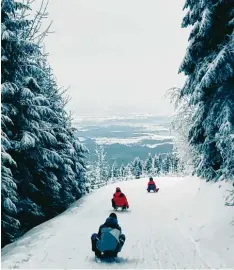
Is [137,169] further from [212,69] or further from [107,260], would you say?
[107,260]

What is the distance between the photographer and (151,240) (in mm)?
11906

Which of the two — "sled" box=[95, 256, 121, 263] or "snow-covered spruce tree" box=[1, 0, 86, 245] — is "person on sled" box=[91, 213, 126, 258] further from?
"snow-covered spruce tree" box=[1, 0, 86, 245]

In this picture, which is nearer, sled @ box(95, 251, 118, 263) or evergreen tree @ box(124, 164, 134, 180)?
sled @ box(95, 251, 118, 263)

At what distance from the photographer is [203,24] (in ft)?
43.3

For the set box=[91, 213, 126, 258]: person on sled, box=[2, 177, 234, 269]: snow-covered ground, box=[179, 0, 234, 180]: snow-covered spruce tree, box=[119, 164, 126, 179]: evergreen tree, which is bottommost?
box=[119, 164, 126, 179]: evergreen tree

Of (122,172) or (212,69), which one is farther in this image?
(122,172)

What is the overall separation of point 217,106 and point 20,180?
9083mm

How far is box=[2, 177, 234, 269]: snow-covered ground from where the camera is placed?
921 cm

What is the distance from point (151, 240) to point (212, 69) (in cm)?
653

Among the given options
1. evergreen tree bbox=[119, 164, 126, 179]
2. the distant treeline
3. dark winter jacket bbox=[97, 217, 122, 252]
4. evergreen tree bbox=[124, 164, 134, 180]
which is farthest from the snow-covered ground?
evergreen tree bbox=[119, 164, 126, 179]

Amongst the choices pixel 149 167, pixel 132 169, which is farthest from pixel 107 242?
pixel 132 169

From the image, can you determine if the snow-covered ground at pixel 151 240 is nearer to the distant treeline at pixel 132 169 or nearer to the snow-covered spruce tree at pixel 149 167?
the distant treeline at pixel 132 169

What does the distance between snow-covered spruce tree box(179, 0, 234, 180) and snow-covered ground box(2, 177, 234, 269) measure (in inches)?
75.5

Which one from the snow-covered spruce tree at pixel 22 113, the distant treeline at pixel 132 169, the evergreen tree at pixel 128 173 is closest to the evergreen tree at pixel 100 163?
the distant treeline at pixel 132 169
